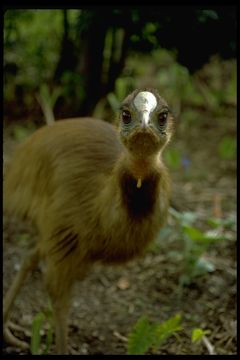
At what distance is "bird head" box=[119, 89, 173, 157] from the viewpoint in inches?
105

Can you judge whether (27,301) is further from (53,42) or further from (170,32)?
(53,42)

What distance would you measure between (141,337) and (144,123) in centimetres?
97

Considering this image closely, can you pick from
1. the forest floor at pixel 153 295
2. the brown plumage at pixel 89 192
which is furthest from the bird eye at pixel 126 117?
the forest floor at pixel 153 295

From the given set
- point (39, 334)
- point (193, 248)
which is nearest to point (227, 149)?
point (193, 248)

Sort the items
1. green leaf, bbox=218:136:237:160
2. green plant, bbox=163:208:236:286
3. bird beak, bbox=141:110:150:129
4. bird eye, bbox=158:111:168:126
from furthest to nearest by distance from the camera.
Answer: green leaf, bbox=218:136:237:160 → green plant, bbox=163:208:236:286 → bird eye, bbox=158:111:168:126 → bird beak, bbox=141:110:150:129

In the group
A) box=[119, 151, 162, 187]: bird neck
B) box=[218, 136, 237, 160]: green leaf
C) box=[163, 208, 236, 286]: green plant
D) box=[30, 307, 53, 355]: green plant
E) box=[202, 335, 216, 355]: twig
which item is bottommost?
box=[202, 335, 216, 355]: twig

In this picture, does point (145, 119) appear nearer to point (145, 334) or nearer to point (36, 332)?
point (145, 334)

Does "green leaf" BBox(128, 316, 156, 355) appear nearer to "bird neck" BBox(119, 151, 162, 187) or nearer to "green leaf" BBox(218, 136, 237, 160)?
"bird neck" BBox(119, 151, 162, 187)

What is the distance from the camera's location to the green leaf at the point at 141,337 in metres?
3.00

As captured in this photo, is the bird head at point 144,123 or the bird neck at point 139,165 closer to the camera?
the bird head at point 144,123

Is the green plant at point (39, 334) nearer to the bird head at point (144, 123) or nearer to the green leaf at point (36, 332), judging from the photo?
the green leaf at point (36, 332)

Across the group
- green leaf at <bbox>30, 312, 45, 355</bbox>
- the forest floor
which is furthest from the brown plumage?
the forest floor

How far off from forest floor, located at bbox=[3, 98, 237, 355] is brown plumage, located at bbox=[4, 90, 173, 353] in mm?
304

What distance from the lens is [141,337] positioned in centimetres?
302
